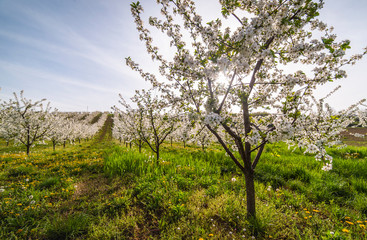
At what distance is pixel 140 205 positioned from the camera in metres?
4.01

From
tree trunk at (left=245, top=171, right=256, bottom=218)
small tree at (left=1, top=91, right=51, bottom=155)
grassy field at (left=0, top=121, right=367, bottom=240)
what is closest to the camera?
grassy field at (left=0, top=121, right=367, bottom=240)

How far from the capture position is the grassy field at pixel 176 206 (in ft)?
9.86

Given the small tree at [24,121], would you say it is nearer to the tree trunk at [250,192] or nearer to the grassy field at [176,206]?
the grassy field at [176,206]

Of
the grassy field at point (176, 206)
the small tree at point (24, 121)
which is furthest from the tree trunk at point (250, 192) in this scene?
the small tree at point (24, 121)

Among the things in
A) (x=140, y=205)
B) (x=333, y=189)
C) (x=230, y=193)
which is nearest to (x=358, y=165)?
(x=333, y=189)

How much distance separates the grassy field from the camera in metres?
3.00

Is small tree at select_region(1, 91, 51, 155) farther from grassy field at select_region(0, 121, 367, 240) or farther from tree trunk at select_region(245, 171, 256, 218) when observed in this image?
tree trunk at select_region(245, 171, 256, 218)

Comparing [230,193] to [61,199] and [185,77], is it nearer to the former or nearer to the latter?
[185,77]

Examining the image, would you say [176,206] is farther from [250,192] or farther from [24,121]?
[24,121]

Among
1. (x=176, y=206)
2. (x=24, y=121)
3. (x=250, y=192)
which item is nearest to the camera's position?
(x=250, y=192)

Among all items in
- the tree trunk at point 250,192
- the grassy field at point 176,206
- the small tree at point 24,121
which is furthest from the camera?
the small tree at point 24,121

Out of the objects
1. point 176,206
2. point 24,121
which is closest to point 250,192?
point 176,206

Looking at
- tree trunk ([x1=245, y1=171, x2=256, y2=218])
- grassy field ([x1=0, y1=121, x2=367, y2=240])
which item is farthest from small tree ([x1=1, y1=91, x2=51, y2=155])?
tree trunk ([x1=245, y1=171, x2=256, y2=218])

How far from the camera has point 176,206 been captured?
3602 mm
